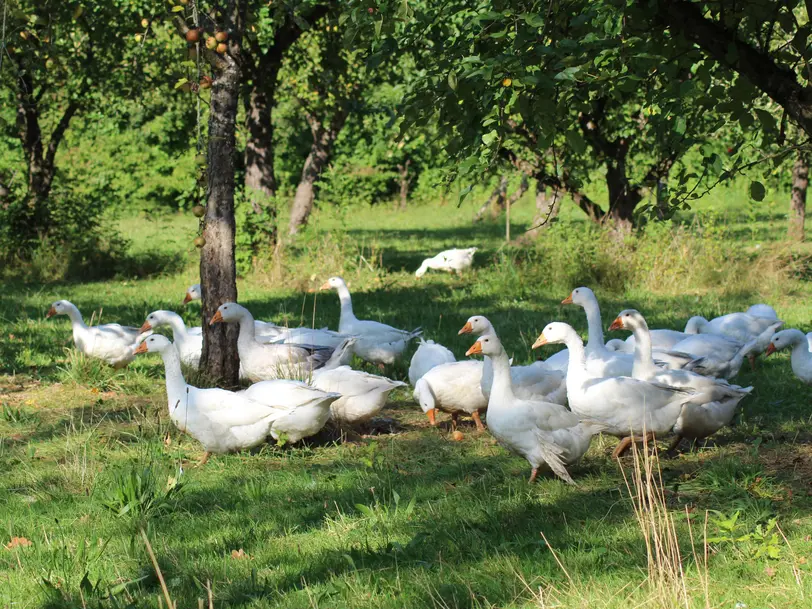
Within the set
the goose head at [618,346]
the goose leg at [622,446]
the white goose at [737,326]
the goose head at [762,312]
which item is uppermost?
the goose head at [762,312]

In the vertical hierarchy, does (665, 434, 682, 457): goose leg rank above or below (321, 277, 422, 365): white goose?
below

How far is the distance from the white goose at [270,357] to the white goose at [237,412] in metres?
1.48

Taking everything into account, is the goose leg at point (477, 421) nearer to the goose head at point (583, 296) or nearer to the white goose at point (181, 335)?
the goose head at point (583, 296)

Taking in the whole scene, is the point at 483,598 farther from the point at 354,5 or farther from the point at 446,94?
the point at 354,5

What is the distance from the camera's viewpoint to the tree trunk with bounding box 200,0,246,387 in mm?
7574

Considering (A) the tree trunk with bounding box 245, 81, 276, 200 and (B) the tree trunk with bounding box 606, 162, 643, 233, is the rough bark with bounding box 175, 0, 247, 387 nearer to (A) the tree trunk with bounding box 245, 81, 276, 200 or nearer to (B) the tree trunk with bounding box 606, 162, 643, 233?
(A) the tree trunk with bounding box 245, 81, 276, 200

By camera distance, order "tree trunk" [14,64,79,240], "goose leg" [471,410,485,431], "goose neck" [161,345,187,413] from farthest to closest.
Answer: "tree trunk" [14,64,79,240] → "goose leg" [471,410,485,431] → "goose neck" [161,345,187,413]

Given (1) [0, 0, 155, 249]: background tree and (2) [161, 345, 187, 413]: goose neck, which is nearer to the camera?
(2) [161, 345, 187, 413]: goose neck

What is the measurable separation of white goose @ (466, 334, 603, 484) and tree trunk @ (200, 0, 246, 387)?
2.87m

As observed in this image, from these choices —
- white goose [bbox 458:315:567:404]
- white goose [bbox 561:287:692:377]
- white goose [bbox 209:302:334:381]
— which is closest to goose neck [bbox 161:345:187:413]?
white goose [bbox 209:302:334:381]

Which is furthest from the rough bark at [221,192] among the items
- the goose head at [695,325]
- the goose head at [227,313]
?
the goose head at [695,325]

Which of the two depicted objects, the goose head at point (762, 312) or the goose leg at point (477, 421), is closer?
the goose leg at point (477, 421)

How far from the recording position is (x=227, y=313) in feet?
25.2

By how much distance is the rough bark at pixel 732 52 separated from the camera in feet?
16.7
